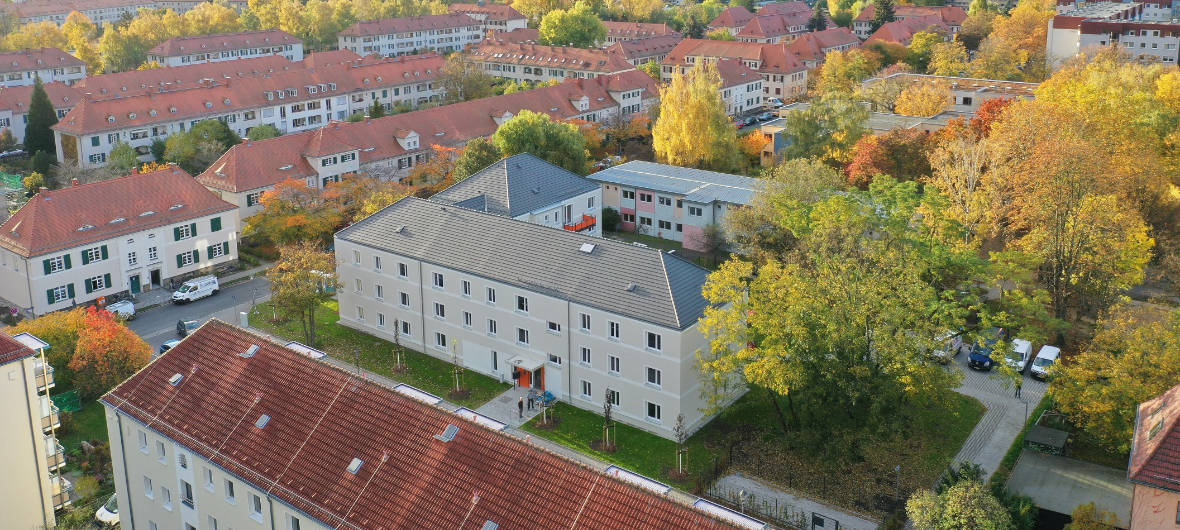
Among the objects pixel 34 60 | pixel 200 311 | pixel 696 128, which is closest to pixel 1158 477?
pixel 200 311

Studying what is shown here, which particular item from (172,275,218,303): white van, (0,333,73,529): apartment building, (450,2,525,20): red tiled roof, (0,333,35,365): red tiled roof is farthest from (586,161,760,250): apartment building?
(450,2,525,20): red tiled roof

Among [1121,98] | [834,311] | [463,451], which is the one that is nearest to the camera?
[463,451]

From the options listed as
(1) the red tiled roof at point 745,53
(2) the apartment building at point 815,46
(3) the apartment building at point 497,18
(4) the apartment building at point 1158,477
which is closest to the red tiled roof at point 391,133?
(1) the red tiled roof at point 745,53

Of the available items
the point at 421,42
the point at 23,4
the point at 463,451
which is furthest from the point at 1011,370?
the point at 23,4

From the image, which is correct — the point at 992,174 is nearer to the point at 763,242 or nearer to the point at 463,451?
the point at 763,242

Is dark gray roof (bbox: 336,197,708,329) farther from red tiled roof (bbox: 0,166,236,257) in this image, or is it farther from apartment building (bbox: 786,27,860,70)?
apartment building (bbox: 786,27,860,70)

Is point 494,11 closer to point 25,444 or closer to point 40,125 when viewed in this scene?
point 40,125
